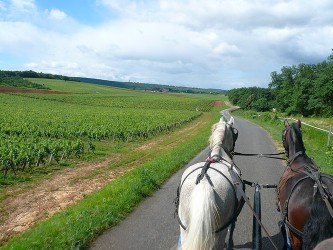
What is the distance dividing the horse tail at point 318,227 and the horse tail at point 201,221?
1.01m

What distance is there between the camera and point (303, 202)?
4.05 m

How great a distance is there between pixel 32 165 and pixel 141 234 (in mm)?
9254

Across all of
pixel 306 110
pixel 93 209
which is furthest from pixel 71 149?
pixel 306 110

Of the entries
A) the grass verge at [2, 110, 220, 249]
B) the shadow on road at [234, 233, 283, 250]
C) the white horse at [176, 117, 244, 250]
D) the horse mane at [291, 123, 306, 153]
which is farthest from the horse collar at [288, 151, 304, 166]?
the grass verge at [2, 110, 220, 249]

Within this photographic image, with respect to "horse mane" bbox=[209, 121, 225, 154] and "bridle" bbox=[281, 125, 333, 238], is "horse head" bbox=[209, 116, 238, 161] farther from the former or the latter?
"bridle" bbox=[281, 125, 333, 238]

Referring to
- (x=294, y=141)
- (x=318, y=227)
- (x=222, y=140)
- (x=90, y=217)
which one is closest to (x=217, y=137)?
(x=222, y=140)

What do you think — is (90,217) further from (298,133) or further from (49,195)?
(298,133)

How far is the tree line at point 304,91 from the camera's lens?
5394 cm

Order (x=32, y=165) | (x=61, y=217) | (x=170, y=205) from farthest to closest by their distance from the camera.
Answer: (x=32, y=165) → (x=170, y=205) → (x=61, y=217)

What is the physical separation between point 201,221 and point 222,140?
1822mm

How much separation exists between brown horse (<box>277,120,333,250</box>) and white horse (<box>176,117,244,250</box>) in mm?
699

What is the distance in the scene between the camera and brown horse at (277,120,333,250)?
11.4ft

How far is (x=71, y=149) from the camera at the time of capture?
Result: 1558cm

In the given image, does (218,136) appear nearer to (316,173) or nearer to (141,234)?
(316,173)
